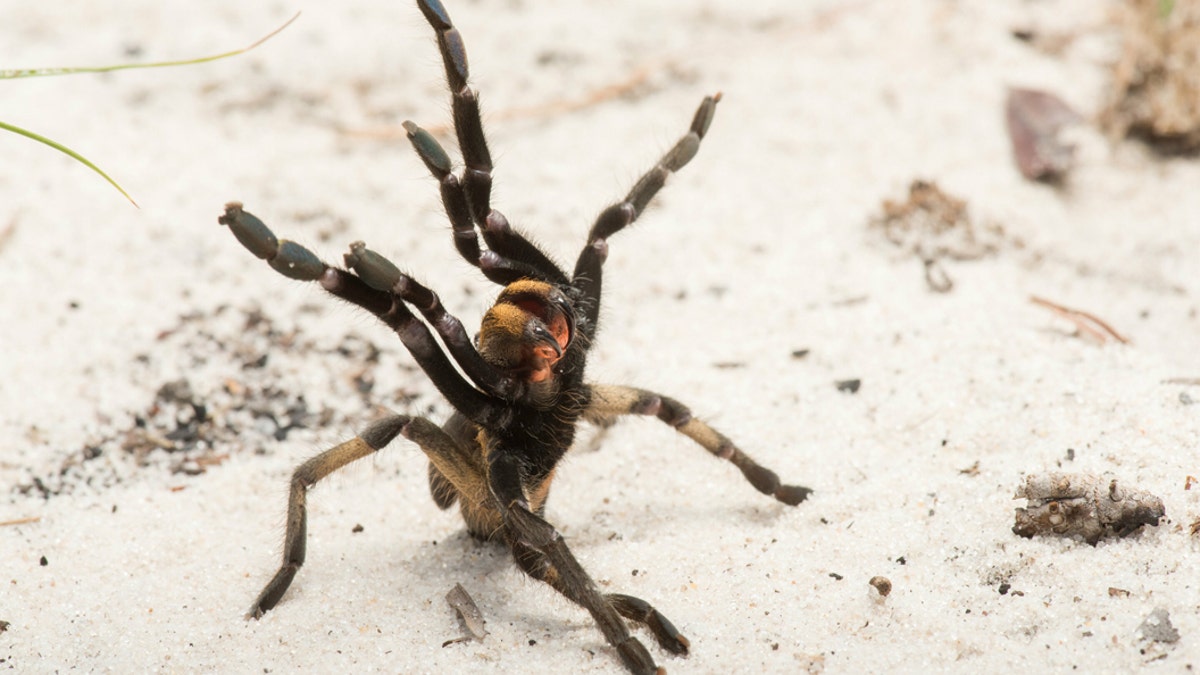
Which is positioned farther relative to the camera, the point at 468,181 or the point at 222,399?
the point at 222,399

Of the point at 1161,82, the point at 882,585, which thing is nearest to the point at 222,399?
the point at 882,585

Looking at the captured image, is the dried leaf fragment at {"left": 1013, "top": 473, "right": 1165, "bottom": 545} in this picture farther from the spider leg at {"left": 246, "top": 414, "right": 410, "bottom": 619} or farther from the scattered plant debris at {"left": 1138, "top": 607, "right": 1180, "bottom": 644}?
the spider leg at {"left": 246, "top": 414, "right": 410, "bottom": 619}

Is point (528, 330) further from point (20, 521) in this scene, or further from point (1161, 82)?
point (1161, 82)

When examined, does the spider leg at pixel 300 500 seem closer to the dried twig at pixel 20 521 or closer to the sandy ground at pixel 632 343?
the sandy ground at pixel 632 343

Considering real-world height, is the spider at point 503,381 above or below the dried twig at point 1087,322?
above

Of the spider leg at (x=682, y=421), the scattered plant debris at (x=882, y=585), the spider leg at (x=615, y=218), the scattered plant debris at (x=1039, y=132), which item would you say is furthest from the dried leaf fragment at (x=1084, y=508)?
the scattered plant debris at (x=1039, y=132)
